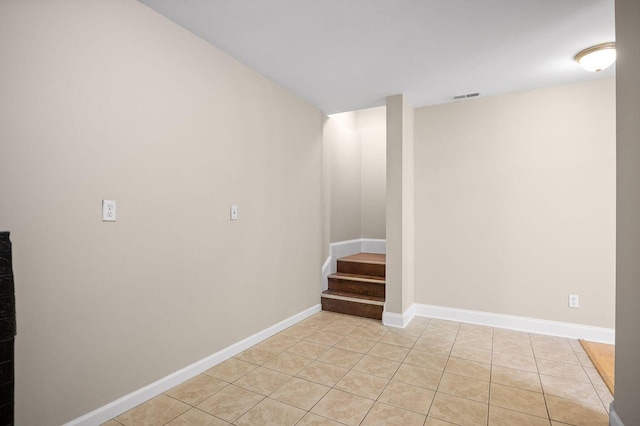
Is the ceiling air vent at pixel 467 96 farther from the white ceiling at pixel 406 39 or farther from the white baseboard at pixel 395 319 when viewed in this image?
the white baseboard at pixel 395 319

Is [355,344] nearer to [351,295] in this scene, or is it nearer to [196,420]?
[351,295]

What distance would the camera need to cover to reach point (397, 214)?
369 cm

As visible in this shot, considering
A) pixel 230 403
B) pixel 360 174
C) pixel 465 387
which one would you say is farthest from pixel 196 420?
pixel 360 174

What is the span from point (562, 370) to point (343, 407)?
1829 mm

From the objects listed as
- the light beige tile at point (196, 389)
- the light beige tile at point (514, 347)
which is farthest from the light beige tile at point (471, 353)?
the light beige tile at point (196, 389)

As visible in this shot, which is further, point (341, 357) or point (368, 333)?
point (368, 333)

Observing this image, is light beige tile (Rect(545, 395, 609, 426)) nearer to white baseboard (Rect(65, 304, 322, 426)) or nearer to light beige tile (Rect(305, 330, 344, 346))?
light beige tile (Rect(305, 330, 344, 346))

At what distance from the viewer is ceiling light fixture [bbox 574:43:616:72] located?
2.56 meters

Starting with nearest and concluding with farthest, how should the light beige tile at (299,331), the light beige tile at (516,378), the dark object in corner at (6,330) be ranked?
the dark object in corner at (6,330) < the light beige tile at (516,378) < the light beige tile at (299,331)

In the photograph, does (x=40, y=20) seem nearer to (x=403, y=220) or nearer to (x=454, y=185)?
Answer: (x=403, y=220)

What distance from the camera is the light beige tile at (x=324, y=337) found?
3.16 m

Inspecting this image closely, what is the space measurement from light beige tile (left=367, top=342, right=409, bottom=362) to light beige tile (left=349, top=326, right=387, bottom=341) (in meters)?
0.19

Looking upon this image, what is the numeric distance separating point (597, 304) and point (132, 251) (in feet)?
13.5

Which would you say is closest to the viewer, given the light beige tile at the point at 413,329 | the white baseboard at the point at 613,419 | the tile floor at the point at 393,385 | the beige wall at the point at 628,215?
the beige wall at the point at 628,215
